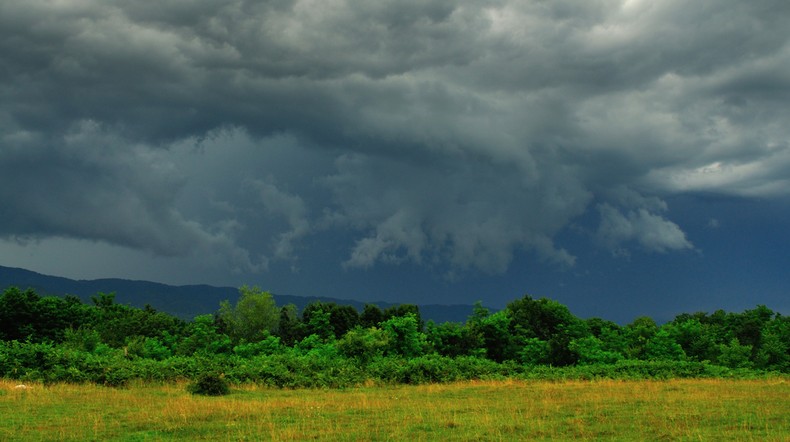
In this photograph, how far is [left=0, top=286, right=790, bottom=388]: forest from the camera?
43.8 metres

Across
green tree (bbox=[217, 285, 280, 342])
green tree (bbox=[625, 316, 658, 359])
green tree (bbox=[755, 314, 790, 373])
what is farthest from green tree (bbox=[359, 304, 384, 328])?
green tree (bbox=[755, 314, 790, 373])

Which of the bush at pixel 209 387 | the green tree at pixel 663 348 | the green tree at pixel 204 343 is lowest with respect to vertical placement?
the green tree at pixel 204 343

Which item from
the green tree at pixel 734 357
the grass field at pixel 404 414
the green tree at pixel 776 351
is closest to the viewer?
the grass field at pixel 404 414

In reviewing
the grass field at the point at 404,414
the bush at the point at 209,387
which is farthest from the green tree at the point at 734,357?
the bush at the point at 209,387

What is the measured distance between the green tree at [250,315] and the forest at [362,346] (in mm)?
226

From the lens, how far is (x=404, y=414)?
26969mm

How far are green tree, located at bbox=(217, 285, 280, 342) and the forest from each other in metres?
0.23

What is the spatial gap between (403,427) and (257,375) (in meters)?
21.9

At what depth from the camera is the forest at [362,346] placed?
144ft

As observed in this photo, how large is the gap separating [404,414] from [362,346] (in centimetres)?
2817

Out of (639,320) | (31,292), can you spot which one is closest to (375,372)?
(31,292)

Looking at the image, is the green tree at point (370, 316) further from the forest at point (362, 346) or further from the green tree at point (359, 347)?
the green tree at point (359, 347)

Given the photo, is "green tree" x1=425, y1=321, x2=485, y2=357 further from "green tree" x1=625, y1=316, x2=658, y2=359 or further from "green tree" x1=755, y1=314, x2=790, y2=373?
"green tree" x1=755, y1=314, x2=790, y2=373

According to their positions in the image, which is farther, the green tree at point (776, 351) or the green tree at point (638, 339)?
the green tree at point (776, 351)
